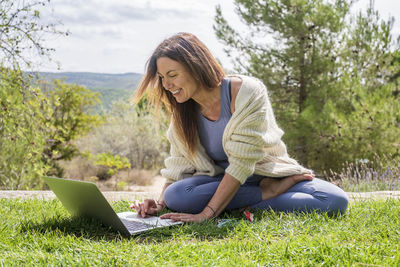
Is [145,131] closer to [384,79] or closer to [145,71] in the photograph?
[384,79]

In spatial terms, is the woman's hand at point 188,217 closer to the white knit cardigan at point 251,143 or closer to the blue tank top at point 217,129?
the white knit cardigan at point 251,143

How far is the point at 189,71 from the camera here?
8.59ft

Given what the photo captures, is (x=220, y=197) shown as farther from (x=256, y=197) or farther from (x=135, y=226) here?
(x=135, y=226)


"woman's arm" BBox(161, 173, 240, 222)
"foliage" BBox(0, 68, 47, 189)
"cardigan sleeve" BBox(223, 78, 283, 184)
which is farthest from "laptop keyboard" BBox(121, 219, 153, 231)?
"foliage" BBox(0, 68, 47, 189)

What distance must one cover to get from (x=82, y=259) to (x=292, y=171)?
1.59 m

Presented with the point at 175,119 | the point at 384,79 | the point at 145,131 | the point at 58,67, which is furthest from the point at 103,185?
the point at 175,119

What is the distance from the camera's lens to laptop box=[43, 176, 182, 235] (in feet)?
7.04

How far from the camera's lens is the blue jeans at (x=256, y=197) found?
2639mm

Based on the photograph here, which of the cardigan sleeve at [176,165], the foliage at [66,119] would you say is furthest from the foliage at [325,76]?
the cardigan sleeve at [176,165]

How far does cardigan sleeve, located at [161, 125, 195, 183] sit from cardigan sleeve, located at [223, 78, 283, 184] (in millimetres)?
465

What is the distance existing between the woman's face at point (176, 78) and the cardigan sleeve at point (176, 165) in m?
0.42

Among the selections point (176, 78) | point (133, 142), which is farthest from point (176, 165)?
point (133, 142)

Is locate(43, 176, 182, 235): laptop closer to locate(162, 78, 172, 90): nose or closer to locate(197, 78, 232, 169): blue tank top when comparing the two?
locate(197, 78, 232, 169): blue tank top

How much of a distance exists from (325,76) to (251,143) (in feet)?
19.5
